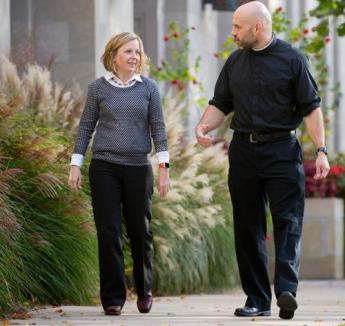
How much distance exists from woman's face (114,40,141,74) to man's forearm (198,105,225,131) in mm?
549

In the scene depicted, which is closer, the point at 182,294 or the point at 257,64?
the point at 257,64

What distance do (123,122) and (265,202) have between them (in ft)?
3.33

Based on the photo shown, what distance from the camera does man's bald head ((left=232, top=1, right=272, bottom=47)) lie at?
26.5 ft

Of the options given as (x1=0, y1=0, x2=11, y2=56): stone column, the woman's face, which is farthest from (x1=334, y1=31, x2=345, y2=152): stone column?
the woman's face

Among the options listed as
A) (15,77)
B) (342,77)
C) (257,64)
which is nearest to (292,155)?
(257,64)

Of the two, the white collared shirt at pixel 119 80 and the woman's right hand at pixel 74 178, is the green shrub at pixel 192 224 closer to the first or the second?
the white collared shirt at pixel 119 80

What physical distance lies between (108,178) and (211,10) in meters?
11.7

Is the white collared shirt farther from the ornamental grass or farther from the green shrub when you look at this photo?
the green shrub

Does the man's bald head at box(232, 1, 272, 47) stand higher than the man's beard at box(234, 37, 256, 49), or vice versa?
the man's bald head at box(232, 1, 272, 47)

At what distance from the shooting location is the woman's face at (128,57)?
8469mm

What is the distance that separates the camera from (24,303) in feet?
29.3

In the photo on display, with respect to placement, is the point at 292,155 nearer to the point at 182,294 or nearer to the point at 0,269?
the point at 0,269

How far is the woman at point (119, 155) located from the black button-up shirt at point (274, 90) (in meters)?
0.65

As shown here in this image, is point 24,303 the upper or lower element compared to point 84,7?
lower
